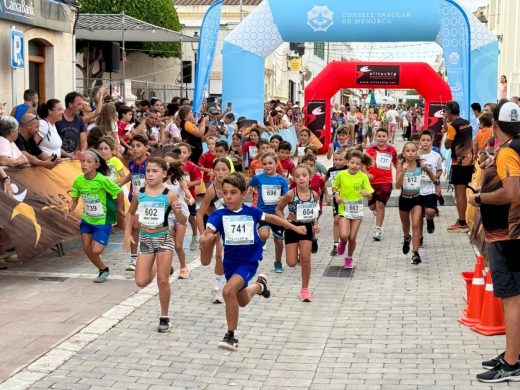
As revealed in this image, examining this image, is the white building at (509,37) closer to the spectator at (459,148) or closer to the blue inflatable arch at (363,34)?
the blue inflatable arch at (363,34)

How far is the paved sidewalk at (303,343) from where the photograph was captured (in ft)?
19.1

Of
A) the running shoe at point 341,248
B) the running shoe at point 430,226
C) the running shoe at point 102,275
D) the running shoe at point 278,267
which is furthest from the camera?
the running shoe at point 430,226

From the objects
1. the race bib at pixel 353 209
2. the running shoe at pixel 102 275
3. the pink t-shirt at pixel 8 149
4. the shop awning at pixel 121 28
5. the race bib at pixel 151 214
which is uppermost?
the shop awning at pixel 121 28

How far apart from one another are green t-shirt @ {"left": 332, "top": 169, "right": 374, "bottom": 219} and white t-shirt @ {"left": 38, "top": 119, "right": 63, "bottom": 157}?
3.68m

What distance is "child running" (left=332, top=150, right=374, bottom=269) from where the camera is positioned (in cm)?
981

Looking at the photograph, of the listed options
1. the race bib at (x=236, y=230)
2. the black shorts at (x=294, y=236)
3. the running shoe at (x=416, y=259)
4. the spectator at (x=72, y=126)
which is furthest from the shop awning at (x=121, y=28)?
the race bib at (x=236, y=230)

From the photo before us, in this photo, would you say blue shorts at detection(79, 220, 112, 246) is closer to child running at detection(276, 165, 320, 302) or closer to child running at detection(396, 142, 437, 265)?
child running at detection(276, 165, 320, 302)

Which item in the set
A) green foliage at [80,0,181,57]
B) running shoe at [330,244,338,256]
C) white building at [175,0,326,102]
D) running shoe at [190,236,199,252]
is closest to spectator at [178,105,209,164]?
running shoe at [190,236,199,252]

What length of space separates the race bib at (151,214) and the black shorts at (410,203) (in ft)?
13.7

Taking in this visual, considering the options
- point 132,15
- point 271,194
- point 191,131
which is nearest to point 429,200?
point 271,194

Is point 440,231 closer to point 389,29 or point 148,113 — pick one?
point 148,113

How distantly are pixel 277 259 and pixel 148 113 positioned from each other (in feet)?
19.2

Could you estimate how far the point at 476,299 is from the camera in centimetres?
727

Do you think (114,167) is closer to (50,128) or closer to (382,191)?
(50,128)
